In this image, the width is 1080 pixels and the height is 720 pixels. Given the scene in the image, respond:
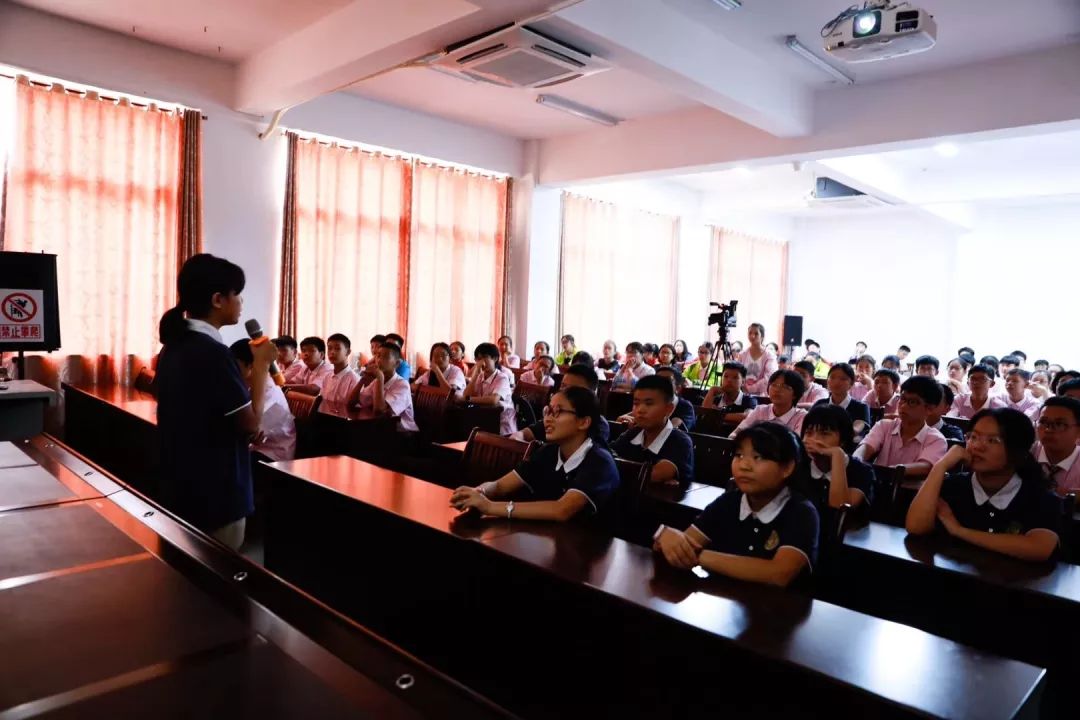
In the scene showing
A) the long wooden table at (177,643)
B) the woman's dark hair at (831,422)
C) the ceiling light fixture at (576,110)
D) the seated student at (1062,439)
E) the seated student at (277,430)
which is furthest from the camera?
the ceiling light fixture at (576,110)

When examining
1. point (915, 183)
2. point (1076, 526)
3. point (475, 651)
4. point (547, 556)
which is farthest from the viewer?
point (915, 183)

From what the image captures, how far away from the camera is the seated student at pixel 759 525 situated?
5.48 ft

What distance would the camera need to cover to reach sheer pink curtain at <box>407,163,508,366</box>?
7404 millimetres

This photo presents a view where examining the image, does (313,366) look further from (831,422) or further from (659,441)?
(831,422)

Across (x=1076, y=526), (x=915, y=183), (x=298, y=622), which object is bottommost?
(x=1076, y=526)

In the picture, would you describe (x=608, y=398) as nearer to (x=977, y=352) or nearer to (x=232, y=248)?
(x=232, y=248)

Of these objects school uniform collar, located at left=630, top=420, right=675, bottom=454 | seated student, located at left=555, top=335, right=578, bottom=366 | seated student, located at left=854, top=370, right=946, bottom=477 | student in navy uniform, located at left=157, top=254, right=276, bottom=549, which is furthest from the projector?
seated student, located at left=555, top=335, right=578, bottom=366

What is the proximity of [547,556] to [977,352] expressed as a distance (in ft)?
38.4

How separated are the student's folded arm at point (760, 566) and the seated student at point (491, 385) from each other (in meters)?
3.45

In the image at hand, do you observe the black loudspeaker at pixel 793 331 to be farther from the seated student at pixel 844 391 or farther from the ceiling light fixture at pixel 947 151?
the seated student at pixel 844 391

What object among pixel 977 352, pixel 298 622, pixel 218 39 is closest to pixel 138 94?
pixel 218 39

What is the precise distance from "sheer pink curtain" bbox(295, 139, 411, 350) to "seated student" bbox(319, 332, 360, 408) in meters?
1.37

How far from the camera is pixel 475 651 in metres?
1.94

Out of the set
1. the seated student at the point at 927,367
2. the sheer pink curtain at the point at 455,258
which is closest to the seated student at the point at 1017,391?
the seated student at the point at 927,367
